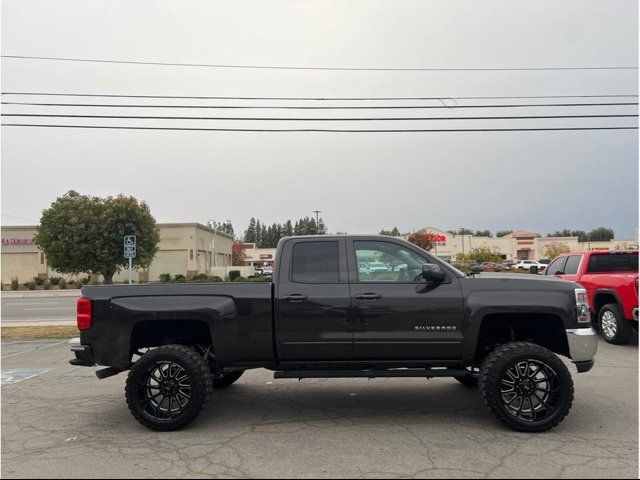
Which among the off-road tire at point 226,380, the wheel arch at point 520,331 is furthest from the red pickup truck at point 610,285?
the off-road tire at point 226,380

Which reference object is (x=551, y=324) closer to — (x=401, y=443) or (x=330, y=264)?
(x=401, y=443)

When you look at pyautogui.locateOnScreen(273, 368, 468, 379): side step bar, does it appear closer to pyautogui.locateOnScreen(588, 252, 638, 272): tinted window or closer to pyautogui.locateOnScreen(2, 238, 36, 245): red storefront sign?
pyautogui.locateOnScreen(588, 252, 638, 272): tinted window

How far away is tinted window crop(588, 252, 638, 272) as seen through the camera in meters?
10.8

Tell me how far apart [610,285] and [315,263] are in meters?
7.35

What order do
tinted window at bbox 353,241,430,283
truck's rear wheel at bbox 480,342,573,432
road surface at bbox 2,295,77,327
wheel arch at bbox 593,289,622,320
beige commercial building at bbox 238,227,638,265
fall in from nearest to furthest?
truck's rear wheel at bbox 480,342,573,432, tinted window at bbox 353,241,430,283, wheel arch at bbox 593,289,622,320, road surface at bbox 2,295,77,327, beige commercial building at bbox 238,227,638,265

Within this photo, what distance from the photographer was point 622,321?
9.68 meters

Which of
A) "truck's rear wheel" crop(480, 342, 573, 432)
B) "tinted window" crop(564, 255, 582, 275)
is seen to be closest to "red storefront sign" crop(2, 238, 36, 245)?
"tinted window" crop(564, 255, 582, 275)

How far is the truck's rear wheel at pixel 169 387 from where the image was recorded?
201 inches

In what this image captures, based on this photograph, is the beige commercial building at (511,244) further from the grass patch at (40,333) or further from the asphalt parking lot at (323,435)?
the asphalt parking lot at (323,435)

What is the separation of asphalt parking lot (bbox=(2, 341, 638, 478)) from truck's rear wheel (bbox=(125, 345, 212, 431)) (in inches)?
6.8

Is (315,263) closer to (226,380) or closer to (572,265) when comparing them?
(226,380)

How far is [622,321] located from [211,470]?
877 centimetres

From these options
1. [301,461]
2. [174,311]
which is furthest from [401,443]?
[174,311]

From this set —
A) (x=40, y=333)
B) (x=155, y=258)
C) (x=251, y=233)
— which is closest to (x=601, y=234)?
(x=251, y=233)
